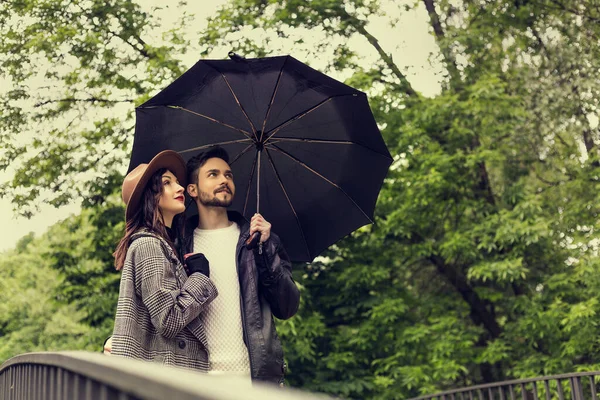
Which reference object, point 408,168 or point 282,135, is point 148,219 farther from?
point 408,168

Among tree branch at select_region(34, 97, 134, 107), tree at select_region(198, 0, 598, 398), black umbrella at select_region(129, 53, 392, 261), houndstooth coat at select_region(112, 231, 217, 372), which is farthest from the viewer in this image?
tree branch at select_region(34, 97, 134, 107)

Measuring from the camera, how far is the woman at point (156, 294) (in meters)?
3.48

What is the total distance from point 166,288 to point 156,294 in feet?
0.17

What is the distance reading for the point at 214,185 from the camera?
13.4 ft

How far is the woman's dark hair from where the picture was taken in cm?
380

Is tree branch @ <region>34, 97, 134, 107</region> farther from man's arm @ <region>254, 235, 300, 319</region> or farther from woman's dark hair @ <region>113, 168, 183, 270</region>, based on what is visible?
man's arm @ <region>254, 235, 300, 319</region>

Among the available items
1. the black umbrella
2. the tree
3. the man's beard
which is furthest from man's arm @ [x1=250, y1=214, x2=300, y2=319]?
the tree

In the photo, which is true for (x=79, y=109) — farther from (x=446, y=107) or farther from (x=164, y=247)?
(x=164, y=247)

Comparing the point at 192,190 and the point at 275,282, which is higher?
the point at 192,190

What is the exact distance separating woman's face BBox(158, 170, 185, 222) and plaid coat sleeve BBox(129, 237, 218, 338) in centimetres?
25

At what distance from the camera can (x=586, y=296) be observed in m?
12.7

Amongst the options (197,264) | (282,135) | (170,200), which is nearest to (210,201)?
(170,200)

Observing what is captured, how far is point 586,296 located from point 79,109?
875 cm

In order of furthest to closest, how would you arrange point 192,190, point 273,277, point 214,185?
1. point 192,190
2. point 214,185
3. point 273,277
